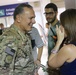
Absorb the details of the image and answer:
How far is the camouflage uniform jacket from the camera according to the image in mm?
1603

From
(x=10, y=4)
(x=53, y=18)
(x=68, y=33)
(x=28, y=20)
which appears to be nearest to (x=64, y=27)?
(x=68, y=33)

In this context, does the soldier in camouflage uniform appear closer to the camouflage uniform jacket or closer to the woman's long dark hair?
the camouflage uniform jacket

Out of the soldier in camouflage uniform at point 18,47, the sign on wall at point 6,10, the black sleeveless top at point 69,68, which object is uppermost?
the sign on wall at point 6,10

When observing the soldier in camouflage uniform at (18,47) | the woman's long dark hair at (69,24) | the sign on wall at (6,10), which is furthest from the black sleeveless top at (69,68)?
the sign on wall at (6,10)

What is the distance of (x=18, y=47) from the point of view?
1688mm

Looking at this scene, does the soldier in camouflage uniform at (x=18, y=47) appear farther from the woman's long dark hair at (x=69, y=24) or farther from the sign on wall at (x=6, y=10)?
the sign on wall at (x=6, y=10)

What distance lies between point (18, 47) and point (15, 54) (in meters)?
0.08

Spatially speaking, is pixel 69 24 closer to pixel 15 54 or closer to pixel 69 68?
pixel 69 68

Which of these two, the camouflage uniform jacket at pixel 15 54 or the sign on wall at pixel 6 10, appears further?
the sign on wall at pixel 6 10

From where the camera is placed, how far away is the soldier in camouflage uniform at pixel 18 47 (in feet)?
5.27

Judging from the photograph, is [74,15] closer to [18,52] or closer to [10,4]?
[18,52]

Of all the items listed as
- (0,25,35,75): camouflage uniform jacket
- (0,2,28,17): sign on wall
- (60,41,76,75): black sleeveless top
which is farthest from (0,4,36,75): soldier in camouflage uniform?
(0,2,28,17): sign on wall

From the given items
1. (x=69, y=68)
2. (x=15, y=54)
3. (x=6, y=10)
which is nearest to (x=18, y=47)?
(x=15, y=54)

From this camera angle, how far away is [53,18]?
2752 mm
